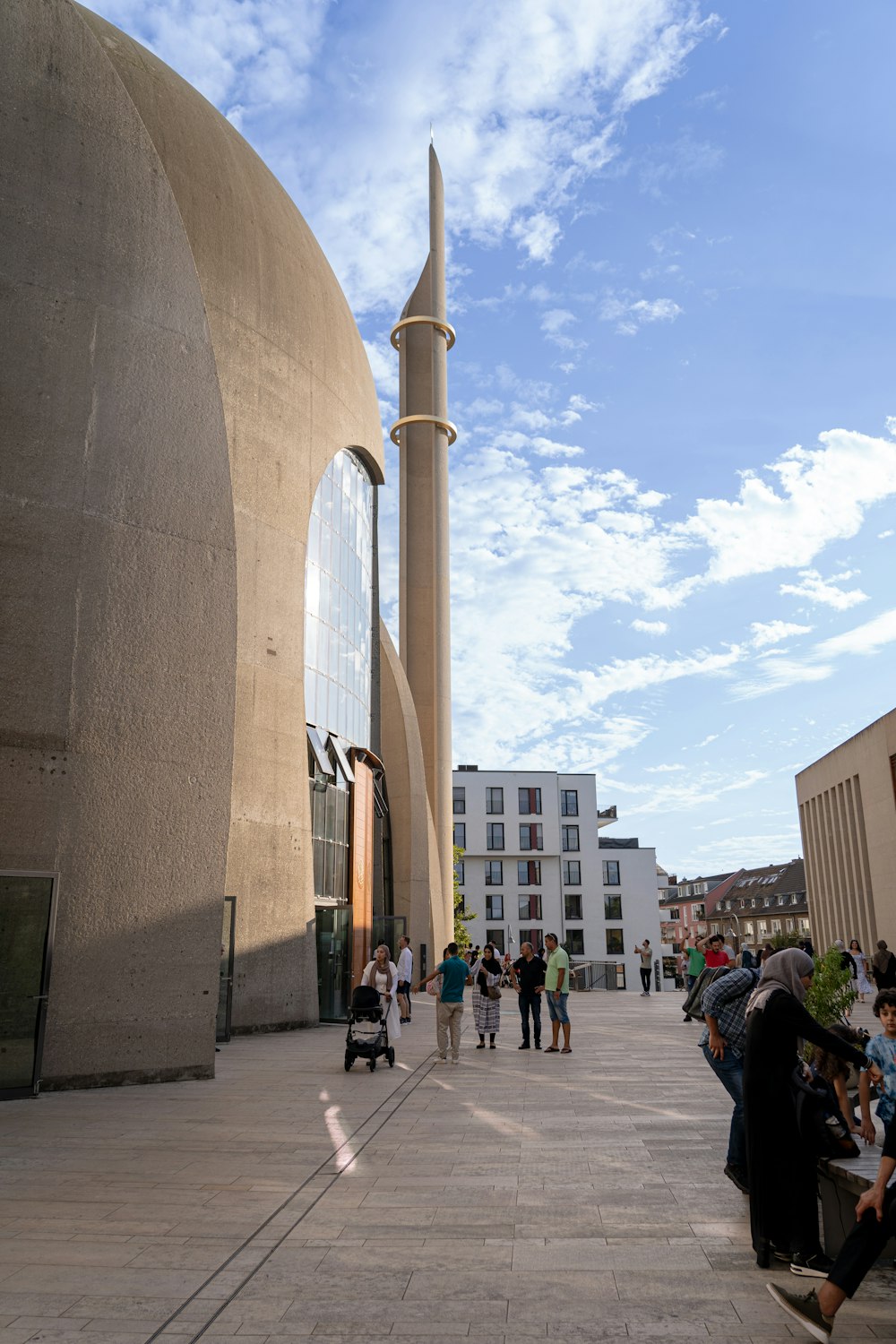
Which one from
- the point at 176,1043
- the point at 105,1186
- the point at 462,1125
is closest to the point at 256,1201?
the point at 105,1186

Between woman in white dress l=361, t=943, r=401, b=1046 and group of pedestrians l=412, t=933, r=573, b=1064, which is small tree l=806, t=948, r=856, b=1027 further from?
woman in white dress l=361, t=943, r=401, b=1046

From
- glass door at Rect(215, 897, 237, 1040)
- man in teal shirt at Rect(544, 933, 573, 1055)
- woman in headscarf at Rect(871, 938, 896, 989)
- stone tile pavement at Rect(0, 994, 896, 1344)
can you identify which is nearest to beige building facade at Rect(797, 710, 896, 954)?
woman in headscarf at Rect(871, 938, 896, 989)

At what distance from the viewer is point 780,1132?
16.8 ft

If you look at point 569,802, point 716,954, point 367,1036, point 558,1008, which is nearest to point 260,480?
point 367,1036

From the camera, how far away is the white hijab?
536 centimetres

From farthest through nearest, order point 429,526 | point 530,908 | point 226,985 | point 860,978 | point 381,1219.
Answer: point 530,908 → point 429,526 → point 860,978 → point 226,985 → point 381,1219

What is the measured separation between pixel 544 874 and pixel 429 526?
151ft

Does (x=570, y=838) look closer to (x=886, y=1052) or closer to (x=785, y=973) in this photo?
(x=785, y=973)

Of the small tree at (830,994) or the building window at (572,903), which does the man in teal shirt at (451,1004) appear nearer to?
the small tree at (830,994)

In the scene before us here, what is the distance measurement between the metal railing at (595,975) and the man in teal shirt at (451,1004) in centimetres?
2641

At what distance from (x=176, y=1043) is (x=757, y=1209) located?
8.32 m

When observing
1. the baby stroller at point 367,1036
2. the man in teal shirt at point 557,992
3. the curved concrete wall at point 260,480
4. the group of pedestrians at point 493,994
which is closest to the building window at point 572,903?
the curved concrete wall at point 260,480

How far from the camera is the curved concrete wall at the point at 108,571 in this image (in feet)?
37.3

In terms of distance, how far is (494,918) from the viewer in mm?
79000
